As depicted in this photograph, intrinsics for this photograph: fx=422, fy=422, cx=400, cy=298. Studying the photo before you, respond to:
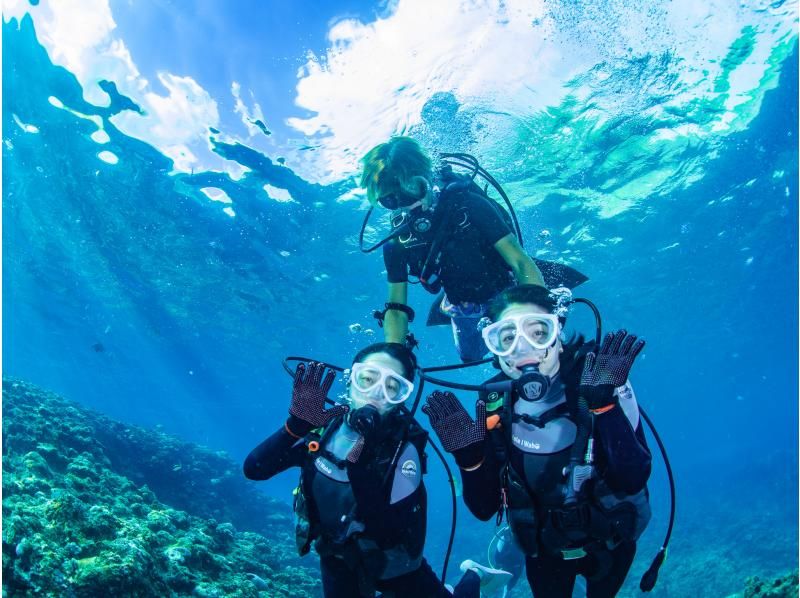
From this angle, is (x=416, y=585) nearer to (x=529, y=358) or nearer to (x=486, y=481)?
(x=486, y=481)

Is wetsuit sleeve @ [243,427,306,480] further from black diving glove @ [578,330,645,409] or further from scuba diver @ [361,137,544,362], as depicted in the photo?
black diving glove @ [578,330,645,409]

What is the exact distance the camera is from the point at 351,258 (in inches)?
804

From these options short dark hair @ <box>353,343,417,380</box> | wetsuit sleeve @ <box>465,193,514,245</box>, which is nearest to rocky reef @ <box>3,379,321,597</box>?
short dark hair @ <box>353,343,417,380</box>

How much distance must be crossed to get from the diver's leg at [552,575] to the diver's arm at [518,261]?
252cm

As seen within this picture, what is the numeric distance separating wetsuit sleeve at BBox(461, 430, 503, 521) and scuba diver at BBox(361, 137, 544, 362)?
1.89 metres

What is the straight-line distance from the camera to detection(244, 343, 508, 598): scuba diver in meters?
3.59

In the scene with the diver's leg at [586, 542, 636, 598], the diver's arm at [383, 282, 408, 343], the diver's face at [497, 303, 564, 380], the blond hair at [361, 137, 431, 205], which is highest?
the blond hair at [361, 137, 431, 205]

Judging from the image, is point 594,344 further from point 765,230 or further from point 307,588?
point 765,230

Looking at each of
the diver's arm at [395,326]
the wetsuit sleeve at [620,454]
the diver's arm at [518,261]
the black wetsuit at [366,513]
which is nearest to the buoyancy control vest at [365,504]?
the black wetsuit at [366,513]

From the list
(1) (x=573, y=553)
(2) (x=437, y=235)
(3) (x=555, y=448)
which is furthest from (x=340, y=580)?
(2) (x=437, y=235)

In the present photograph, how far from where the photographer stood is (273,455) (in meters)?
4.00

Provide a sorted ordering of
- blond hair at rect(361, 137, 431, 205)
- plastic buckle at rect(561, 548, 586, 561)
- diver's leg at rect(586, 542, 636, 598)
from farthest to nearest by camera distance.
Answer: blond hair at rect(361, 137, 431, 205)
diver's leg at rect(586, 542, 636, 598)
plastic buckle at rect(561, 548, 586, 561)

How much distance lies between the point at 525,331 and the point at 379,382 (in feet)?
4.56

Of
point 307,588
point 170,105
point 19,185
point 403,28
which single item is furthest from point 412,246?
point 19,185
